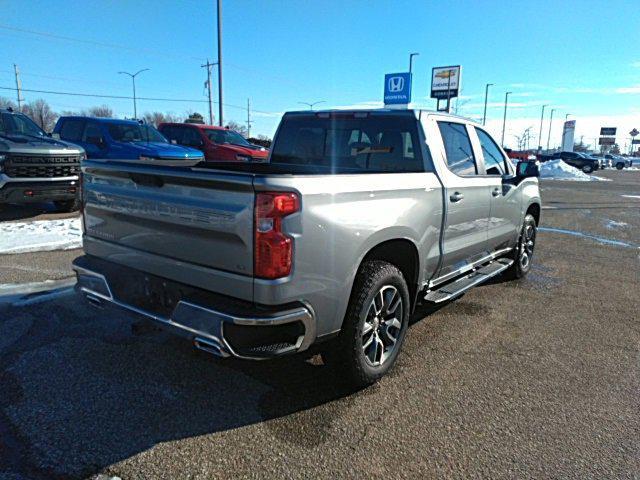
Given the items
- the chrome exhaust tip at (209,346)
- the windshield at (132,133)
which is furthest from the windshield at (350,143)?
the windshield at (132,133)

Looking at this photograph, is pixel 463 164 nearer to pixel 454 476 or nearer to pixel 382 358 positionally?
pixel 382 358

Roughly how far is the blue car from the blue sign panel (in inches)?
549

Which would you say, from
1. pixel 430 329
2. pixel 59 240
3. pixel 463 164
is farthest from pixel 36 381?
pixel 59 240

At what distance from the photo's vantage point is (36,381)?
316cm

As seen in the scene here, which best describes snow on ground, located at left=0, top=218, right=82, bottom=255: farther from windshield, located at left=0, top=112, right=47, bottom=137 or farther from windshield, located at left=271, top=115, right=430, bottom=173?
windshield, located at left=271, top=115, right=430, bottom=173

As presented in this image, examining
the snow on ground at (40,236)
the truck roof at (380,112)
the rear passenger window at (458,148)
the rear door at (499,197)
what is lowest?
the snow on ground at (40,236)

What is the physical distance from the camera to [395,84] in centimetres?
2320

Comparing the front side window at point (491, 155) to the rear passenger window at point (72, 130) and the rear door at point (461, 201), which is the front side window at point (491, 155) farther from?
the rear passenger window at point (72, 130)

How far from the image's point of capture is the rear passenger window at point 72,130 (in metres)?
11.2

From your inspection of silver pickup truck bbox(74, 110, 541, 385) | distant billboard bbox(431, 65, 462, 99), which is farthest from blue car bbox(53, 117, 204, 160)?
distant billboard bbox(431, 65, 462, 99)

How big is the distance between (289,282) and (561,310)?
375cm

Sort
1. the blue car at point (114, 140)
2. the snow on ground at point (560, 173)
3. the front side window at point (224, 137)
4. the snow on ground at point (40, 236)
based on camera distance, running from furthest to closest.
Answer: the snow on ground at point (560, 173)
the front side window at point (224, 137)
the blue car at point (114, 140)
the snow on ground at point (40, 236)

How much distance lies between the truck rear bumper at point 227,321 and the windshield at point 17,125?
8.11 meters

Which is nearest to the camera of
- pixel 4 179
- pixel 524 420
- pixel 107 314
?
pixel 524 420
